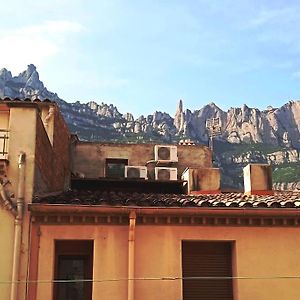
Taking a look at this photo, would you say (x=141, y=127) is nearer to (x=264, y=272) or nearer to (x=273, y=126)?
(x=273, y=126)

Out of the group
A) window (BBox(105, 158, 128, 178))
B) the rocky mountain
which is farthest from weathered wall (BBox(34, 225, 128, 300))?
the rocky mountain

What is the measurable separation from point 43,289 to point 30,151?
3.12 metres

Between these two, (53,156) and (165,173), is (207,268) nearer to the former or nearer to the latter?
(53,156)

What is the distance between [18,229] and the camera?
36.3 feet

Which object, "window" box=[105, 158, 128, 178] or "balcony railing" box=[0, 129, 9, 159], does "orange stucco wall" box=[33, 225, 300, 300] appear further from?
"window" box=[105, 158, 128, 178]

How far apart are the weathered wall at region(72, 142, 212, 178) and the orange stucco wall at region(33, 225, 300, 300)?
38.4 ft

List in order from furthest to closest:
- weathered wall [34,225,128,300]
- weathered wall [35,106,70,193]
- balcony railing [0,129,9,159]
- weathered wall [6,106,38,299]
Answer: weathered wall [35,106,70,193]
balcony railing [0,129,9,159]
weathered wall [6,106,38,299]
weathered wall [34,225,128,300]

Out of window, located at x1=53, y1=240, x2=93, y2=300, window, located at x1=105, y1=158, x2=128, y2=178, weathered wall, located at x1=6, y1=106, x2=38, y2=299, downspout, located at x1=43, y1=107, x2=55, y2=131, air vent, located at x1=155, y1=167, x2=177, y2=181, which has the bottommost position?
window, located at x1=53, y1=240, x2=93, y2=300

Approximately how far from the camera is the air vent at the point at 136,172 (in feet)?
73.6

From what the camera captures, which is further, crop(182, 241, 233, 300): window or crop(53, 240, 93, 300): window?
crop(182, 241, 233, 300): window

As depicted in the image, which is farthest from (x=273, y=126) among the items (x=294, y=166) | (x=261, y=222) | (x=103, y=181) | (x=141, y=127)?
(x=261, y=222)

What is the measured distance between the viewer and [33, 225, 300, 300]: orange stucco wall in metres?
11.2

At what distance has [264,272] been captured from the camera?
11625 millimetres

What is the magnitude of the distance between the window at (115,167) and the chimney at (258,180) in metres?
9.16
